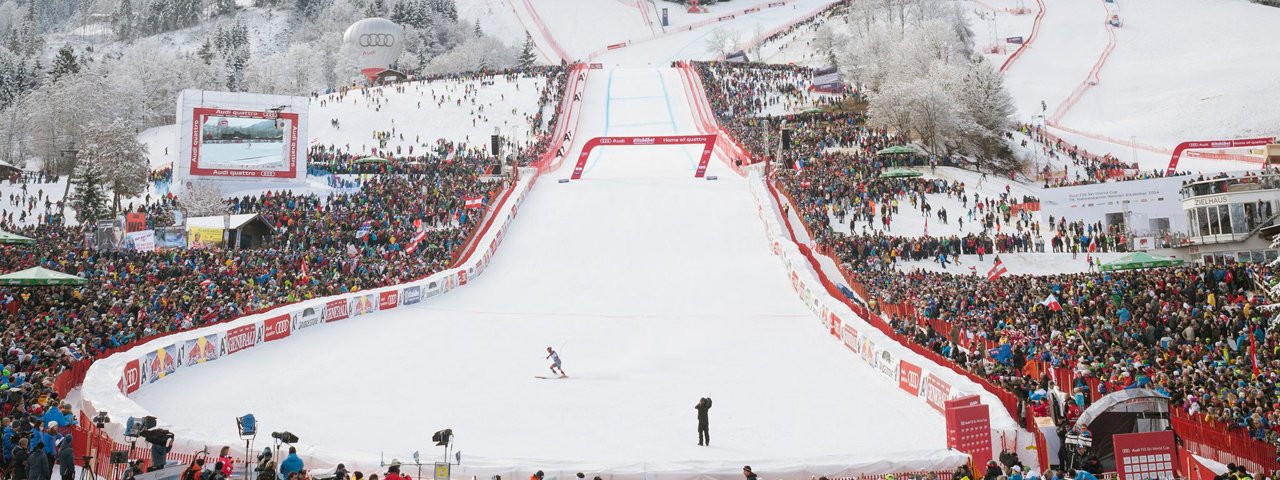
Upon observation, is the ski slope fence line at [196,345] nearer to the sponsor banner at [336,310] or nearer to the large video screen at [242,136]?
the sponsor banner at [336,310]

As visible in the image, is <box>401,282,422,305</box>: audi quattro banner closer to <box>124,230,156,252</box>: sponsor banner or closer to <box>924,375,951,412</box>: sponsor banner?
<box>124,230,156,252</box>: sponsor banner

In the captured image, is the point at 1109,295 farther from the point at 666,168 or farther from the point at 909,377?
the point at 666,168

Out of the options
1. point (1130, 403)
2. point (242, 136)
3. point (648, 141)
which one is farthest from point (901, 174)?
point (1130, 403)

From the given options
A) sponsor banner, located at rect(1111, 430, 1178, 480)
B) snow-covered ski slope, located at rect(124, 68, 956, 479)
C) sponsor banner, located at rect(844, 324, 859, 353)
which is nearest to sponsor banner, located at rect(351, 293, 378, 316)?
snow-covered ski slope, located at rect(124, 68, 956, 479)

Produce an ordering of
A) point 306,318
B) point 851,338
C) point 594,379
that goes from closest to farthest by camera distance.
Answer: point 594,379 → point 851,338 → point 306,318

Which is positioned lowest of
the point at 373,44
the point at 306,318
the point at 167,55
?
the point at 306,318

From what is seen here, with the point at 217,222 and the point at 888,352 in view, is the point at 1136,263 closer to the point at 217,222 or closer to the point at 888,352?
the point at 888,352

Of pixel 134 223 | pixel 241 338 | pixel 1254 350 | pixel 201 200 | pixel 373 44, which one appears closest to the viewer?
pixel 1254 350

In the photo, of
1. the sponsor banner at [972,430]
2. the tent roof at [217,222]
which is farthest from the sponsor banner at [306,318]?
the sponsor banner at [972,430]
